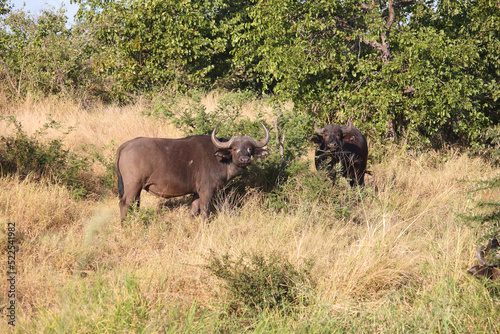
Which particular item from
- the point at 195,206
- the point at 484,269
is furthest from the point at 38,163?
the point at 484,269

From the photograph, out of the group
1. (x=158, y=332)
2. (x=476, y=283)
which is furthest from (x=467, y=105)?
(x=158, y=332)

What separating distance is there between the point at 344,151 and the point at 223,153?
2359 mm

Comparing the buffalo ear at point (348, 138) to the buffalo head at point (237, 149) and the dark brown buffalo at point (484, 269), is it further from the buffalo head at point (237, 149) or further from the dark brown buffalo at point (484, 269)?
the dark brown buffalo at point (484, 269)

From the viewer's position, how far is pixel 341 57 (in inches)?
371

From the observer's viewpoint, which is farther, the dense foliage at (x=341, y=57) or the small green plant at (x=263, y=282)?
the dense foliage at (x=341, y=57)

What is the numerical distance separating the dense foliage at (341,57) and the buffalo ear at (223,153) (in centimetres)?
293

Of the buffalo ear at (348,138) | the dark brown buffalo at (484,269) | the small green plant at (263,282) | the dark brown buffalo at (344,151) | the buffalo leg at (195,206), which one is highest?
the buffalo ear at (348,138)

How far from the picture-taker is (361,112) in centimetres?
946

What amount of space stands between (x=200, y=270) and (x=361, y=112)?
19.0ft

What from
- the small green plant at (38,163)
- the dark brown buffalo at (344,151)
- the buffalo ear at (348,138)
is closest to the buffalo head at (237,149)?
the dark brown buffalo at (344,151)

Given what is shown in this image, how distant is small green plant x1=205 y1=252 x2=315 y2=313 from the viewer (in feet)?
14.3

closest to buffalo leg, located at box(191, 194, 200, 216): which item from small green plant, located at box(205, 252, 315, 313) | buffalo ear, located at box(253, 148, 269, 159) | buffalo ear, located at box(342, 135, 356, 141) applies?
buffalo ear, located at box(253, 148, 269, 159)

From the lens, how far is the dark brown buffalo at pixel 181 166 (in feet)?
21.4

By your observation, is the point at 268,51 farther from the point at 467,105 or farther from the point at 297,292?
the point at 297,292
